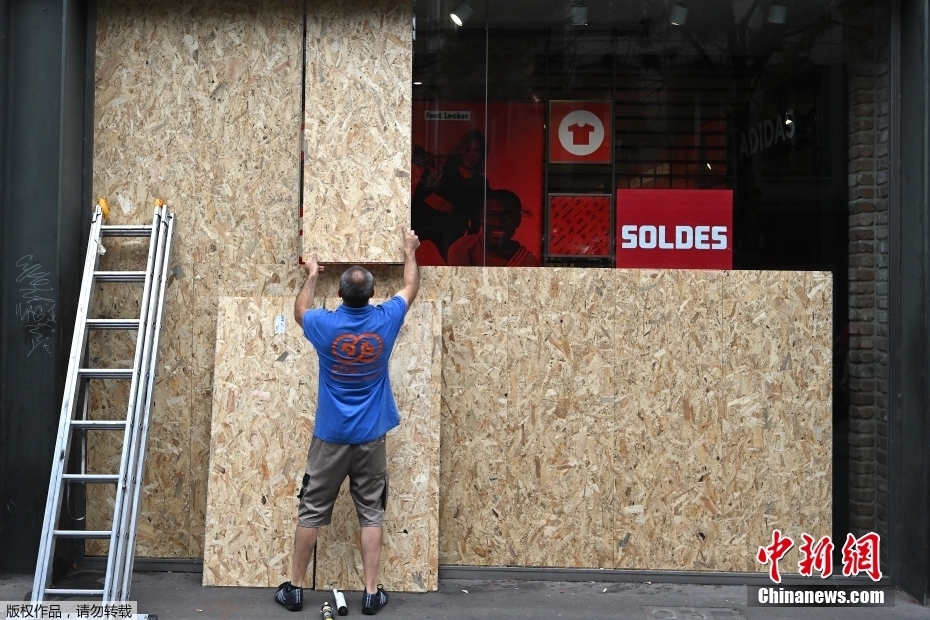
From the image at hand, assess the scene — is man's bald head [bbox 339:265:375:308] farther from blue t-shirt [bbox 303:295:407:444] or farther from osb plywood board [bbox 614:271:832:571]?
osb plywood board [bbox 614:271:832:571]

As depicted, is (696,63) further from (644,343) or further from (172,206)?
(172,206)

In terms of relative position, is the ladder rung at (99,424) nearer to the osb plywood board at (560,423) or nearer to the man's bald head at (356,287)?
the man's bald head at (356,287)

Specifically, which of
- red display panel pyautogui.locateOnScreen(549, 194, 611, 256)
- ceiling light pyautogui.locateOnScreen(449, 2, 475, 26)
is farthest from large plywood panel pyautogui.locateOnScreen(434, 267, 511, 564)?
ceiling light pyautogui.locateOnScreen(449, 2, 475, 26)

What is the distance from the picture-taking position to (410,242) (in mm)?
5738

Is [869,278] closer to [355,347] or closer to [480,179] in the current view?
[480,179]

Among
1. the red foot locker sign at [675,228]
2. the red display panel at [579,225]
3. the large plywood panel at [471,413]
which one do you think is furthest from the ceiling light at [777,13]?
the large plywood panel at [471,413]

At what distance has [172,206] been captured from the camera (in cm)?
603

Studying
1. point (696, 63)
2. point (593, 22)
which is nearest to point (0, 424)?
point (593, 22)

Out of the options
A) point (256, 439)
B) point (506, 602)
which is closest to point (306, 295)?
point (256, 439)

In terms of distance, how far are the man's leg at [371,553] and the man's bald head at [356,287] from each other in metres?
1.37

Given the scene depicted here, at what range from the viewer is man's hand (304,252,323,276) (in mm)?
5609

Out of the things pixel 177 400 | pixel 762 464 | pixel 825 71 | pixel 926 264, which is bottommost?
pixel 762 464

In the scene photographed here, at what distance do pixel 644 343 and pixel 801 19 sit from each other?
2513mm

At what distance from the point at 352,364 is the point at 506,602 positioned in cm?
182
